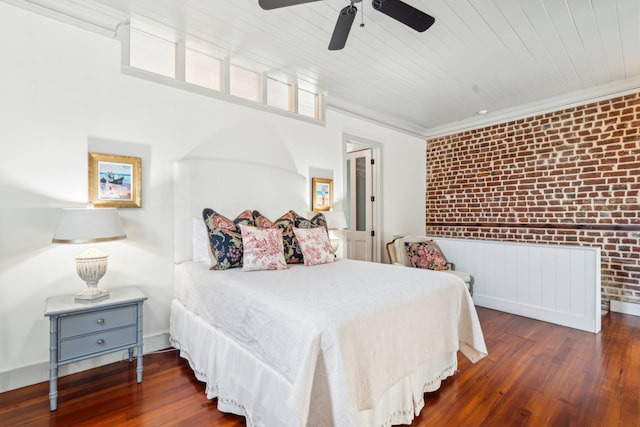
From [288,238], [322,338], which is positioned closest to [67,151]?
[288,238]

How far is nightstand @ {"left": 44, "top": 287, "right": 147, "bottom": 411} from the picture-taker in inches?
73.1

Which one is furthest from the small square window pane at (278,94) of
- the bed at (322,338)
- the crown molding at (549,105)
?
the crown molding at (549,105)

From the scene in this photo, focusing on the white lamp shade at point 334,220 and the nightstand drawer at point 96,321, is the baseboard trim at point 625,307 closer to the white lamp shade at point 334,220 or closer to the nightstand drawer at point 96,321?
the white lamp shade at point 334,220

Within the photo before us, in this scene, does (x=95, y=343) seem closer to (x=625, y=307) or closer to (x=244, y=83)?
(x=244, y=83)

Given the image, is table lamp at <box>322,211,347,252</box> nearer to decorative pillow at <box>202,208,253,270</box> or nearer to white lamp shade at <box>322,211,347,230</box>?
white lamp shade at <box>322,211,347,230</box>

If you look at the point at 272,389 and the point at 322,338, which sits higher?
the point at 322,338

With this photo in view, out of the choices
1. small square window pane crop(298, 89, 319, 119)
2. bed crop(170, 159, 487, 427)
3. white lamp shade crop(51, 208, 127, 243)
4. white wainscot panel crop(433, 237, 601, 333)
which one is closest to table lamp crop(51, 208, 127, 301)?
white lamp shade crop(51, 208, 127, 243)

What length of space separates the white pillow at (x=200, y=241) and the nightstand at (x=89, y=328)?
58 centimetres

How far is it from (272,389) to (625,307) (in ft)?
14.1

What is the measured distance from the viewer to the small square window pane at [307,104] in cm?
374

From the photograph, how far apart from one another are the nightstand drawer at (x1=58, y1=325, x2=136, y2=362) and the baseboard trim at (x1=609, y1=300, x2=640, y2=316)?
503 cm

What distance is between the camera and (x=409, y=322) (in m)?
1.71

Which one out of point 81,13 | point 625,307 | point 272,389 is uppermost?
point 81,13

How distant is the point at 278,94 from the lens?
354cm
